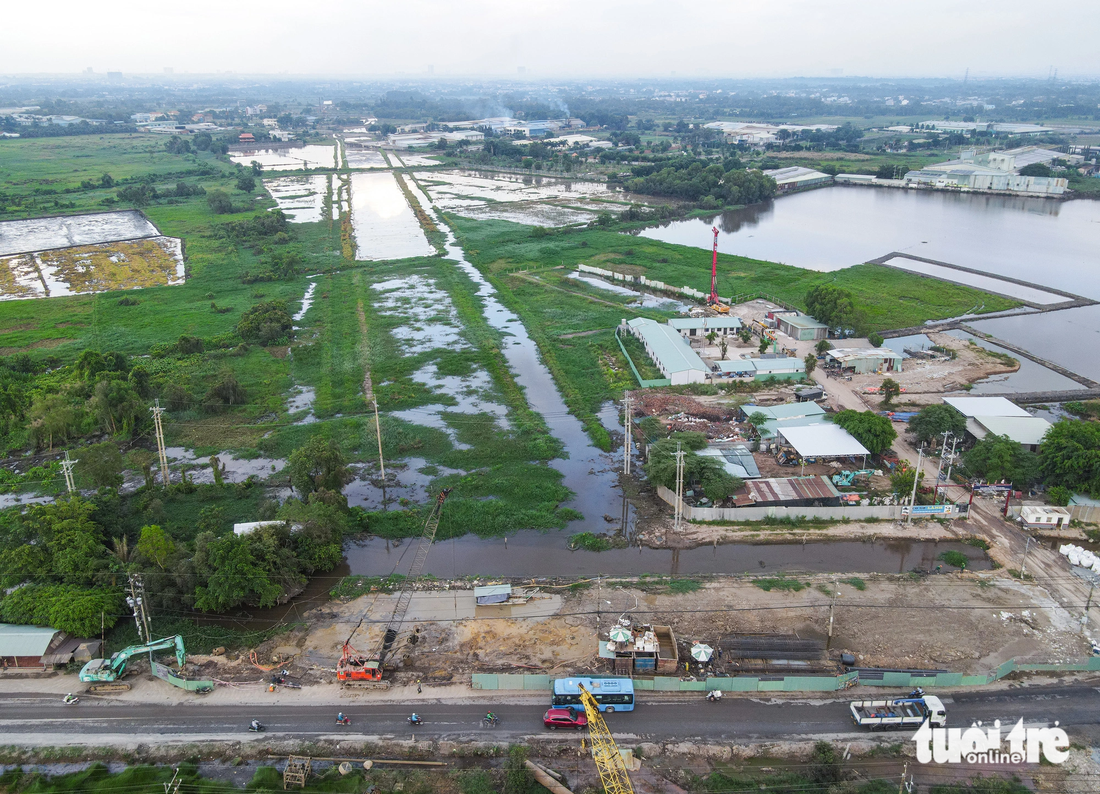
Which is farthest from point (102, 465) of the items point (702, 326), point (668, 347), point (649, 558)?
point (702, 326)

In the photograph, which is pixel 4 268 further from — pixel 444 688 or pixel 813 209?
pixel 813 209

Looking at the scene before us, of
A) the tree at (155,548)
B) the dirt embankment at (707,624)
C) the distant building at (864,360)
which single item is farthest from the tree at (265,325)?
the distant building at (864,360)

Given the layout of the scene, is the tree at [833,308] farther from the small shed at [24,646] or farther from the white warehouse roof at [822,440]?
the small shed at [24,646]

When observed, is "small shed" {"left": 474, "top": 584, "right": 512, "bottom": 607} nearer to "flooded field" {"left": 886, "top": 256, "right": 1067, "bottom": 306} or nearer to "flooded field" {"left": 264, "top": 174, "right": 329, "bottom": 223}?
"flooded field" {"left": 886, "top": 256, "right": 1067, "bottom": 306}

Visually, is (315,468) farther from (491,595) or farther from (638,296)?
(638,296)

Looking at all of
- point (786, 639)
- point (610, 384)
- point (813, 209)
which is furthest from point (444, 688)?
point (813, 209)

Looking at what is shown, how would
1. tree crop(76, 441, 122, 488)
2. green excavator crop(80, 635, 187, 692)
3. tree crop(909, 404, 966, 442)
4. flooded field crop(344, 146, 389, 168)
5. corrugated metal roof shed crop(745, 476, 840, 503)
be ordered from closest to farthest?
green excavator crop(80, 635, 187, 692) → corrugated metal roof shed crop(745, 476, 840, 503) → tree crop(76, 441, 122, 488) → tree crop(909, 404, 966, 442) → flooded field crop(344, 146, 389, 168)

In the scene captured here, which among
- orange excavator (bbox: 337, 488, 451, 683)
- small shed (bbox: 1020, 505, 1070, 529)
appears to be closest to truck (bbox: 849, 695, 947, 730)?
small shed (bbox: 1020, 505, 1070, 529)
